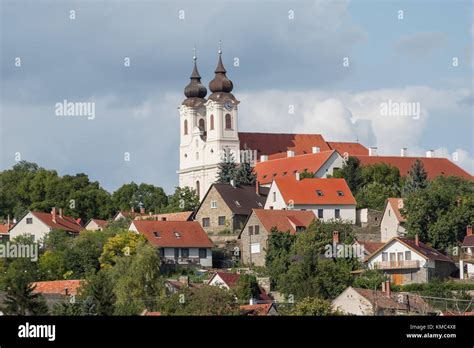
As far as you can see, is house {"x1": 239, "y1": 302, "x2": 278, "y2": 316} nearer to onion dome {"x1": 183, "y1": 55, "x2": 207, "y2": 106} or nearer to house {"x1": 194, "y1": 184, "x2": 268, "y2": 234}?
house {"x1": 194, "y1": 184, "x2": 268, "y2": 234}

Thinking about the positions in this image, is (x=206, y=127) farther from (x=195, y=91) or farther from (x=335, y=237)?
(x=335, y=237)

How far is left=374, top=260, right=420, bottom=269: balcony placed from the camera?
227 ft

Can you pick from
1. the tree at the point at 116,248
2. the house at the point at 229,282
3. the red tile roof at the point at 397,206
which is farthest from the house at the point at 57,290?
the red tile roof at the point at 397,206

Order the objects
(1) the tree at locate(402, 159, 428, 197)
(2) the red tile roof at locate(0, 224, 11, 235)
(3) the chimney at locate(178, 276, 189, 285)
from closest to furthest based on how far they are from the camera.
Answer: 1. (3) the chimney at locate(178, 276, 189, 285)
2. (1) the tree at locate(402, 159, 428, 197)
3. (2) the red tile roof at locate(0, 224, 11, 235)

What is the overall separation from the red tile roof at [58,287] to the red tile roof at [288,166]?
125 feet

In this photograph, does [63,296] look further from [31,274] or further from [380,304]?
[380,304]

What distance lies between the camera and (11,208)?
10900 centimetres

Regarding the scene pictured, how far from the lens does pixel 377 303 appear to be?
5572cm

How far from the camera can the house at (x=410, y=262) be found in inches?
2717

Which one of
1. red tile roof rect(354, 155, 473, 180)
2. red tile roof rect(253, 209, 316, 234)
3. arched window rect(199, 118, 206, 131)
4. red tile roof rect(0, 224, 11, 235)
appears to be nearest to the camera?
red tile roof rect(253, 209, 316, 234)

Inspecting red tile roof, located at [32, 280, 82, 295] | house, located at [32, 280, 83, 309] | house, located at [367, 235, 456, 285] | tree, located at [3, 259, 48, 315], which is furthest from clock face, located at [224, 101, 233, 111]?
tree, located at [3, 259, 48, 315]

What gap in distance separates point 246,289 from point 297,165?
4751cm

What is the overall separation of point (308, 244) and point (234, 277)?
4.57 m

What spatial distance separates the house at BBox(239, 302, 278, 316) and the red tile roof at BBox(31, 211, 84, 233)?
3141 centimetres
